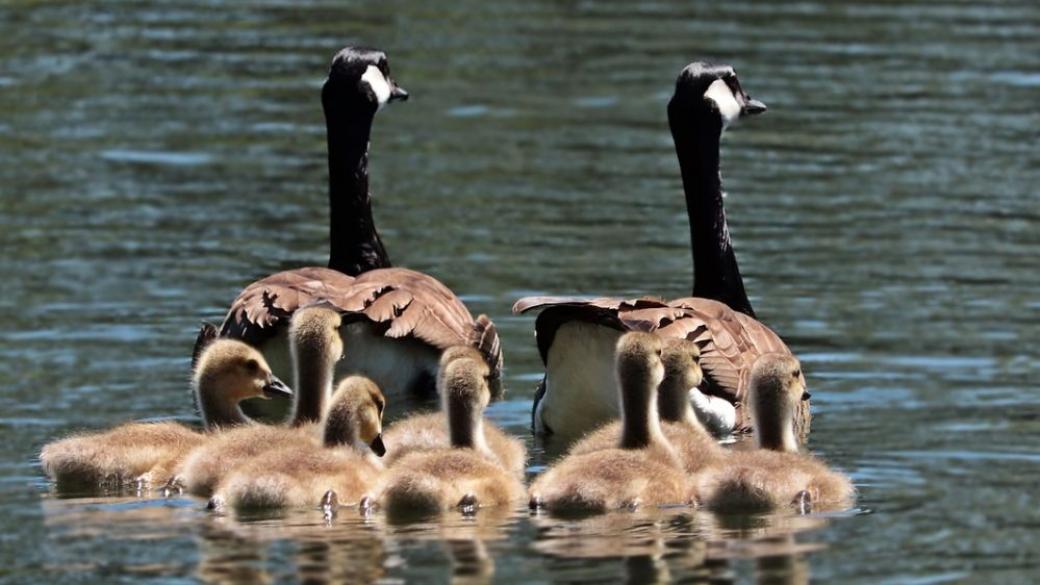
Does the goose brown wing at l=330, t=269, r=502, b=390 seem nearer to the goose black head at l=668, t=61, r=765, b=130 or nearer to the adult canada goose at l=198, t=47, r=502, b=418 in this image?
the adult canada goose at l=198, t=47, r=502, b=418

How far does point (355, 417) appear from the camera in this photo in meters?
12.4

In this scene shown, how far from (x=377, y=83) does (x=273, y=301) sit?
3.30 m

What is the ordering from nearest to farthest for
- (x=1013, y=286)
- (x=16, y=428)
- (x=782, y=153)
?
(x=16, y=428) < (x=1013, y=286) < (x=782, y=153)

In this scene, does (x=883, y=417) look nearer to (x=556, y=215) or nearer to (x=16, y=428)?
(x=16, y=428)

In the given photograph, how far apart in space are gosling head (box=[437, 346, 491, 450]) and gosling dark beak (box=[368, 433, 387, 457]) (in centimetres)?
40

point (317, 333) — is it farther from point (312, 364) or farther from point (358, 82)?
point (358, 82)

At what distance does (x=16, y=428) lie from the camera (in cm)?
1405

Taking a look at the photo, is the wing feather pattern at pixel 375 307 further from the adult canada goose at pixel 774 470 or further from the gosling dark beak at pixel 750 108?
the adult canada goose at pixel 774 470

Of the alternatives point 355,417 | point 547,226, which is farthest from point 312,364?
point 547,226

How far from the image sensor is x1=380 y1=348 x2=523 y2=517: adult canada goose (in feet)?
38.2

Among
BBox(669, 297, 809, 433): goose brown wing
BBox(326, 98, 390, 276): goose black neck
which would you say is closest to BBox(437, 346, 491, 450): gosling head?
BBox(669, 297, 809, 433): goose brown wing

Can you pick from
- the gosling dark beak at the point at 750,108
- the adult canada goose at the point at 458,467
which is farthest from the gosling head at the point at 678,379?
the gosling dark beak at the point at 750,108

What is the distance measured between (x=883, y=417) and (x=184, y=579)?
5.33m

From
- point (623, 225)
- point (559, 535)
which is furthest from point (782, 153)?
point (559, 535)
